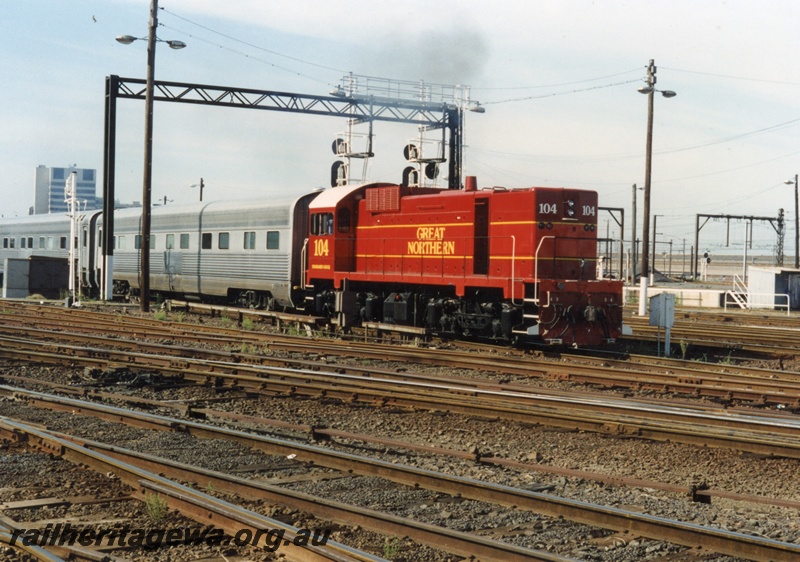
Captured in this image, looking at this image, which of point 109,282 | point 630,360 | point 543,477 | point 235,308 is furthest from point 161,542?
point 109,282

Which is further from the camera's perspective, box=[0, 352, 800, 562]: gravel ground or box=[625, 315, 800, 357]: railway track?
box=[625, 315, 800, 357]: railway track

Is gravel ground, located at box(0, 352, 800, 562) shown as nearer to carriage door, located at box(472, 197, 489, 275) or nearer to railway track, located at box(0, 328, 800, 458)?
railway track, located at box(0, 328, 800, 458)

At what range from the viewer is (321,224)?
72.1 ft

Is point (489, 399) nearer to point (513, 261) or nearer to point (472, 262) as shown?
point (513, 261)

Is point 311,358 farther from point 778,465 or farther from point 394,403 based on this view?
point 778,465

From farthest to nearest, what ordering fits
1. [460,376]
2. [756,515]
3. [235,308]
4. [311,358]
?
[235,308], [311,358], [460,376], [756,515]

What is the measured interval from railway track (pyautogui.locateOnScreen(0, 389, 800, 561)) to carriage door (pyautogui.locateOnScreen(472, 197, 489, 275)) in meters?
9.50

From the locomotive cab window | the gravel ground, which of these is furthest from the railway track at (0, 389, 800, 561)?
the locomotive cab window

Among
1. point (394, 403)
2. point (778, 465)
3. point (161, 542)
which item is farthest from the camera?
point (394, 403)

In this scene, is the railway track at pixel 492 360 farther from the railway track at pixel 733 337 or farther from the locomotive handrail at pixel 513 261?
the railway track at pixel 733 337

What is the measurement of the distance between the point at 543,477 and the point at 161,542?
348 cm

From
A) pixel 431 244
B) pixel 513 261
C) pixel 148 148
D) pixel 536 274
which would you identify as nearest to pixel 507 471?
pixel 536 274

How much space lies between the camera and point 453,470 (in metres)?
7.99

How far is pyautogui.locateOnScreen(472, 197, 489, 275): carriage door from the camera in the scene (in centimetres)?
1830
